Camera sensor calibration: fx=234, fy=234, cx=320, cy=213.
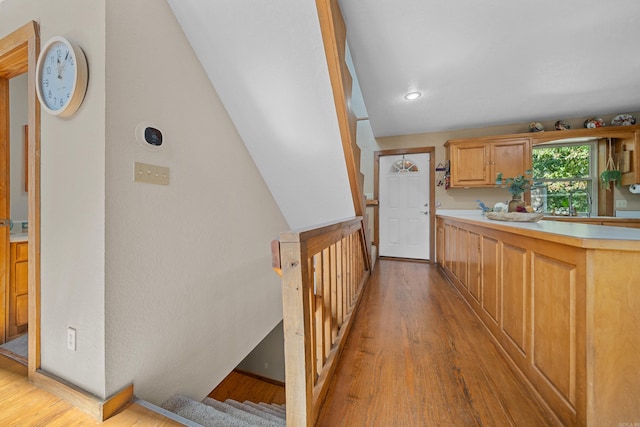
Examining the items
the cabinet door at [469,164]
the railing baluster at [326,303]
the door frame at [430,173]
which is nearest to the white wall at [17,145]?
the railing baluster at [326,303]

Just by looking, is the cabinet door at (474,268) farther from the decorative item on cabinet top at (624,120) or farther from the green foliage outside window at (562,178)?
the decorative item on cabinet top at (624,120)

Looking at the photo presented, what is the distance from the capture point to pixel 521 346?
1.29 meters

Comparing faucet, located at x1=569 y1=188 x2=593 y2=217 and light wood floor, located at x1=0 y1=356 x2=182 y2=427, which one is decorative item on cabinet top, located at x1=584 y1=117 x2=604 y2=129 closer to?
faucet, located at x1=569 y1=188 x2=593 y2=217

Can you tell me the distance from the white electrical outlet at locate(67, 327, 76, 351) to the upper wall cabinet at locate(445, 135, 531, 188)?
4.15m

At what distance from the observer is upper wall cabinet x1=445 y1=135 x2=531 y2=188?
3.27 metres

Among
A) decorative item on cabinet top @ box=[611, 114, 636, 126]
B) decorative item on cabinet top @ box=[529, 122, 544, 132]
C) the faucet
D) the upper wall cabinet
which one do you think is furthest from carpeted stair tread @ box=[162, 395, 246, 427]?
decorative item on cabinet top @ box=[611, 114, 636, 126]

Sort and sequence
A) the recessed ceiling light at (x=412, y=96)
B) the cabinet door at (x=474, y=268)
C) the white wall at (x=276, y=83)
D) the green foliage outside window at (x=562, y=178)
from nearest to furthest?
1. the white wall at (x=276, y=83)
2. the cabinet door at (x=474, y=268)
3. the recessed ceiling light at (x=412, y=96)
4. the green foliage outside window at (x=562, y=178)

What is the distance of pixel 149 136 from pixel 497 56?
2723 millimetres

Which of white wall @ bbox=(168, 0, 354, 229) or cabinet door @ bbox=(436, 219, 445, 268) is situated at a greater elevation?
white wall @ bbox=(168, 0, 354, 229)

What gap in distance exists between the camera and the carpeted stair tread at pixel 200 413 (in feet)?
3.94

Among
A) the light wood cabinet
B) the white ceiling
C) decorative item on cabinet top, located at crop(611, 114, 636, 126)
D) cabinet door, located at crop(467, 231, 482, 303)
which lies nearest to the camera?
the white ceiling

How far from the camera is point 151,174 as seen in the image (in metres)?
1.31

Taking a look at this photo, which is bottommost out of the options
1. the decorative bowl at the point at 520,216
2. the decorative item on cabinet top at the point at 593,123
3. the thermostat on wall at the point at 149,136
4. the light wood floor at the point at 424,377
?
the light wood floor at the point at 424,377

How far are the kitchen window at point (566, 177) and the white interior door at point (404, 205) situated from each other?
148cm
